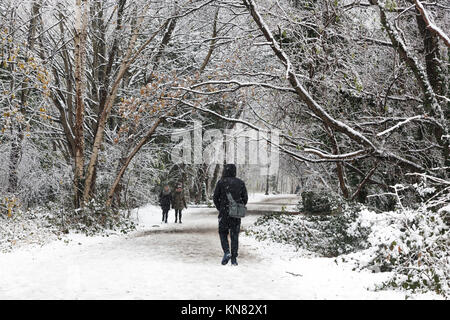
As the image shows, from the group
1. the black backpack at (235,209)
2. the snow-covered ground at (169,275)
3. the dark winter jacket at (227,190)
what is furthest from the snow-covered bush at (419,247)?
the dark winter jacket at (227,190)

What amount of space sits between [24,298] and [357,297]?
4393mm

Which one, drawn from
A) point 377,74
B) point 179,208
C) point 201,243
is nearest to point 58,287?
point 201,243

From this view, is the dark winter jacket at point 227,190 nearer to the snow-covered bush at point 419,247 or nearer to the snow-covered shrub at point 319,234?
the snow-covered bush at point 419,247

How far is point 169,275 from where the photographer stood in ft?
23.5

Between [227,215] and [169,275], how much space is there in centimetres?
177

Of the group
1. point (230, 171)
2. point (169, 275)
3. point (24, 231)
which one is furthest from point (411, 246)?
point (24, 231)

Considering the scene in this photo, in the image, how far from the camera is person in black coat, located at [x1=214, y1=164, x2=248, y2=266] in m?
8.38

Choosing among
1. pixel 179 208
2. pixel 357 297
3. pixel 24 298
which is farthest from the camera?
pixel 179 208

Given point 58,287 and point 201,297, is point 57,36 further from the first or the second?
point 201,297

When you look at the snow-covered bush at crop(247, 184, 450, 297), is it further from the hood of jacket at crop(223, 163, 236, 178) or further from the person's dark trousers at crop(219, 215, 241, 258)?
the hood of jacket at crop(223, 163, 236, 178)

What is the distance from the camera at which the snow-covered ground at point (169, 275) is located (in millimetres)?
5918

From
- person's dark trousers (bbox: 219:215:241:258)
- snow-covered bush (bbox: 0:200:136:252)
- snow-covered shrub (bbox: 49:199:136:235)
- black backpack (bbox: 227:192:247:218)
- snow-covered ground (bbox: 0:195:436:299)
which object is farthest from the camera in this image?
snow-covered shrub (bbox: 49:199:136:235)

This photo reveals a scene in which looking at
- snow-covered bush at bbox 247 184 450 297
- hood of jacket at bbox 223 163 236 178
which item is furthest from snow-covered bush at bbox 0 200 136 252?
snow-covered bush at bbox 247 184 450 297

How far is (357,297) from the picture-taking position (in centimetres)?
585
